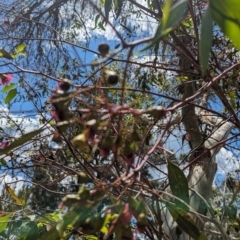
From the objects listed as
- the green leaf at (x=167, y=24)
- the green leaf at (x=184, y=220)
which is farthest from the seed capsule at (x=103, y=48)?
the green leaf at (x=184, y=220)

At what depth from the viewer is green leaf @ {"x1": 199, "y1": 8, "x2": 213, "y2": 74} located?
1.54 feet

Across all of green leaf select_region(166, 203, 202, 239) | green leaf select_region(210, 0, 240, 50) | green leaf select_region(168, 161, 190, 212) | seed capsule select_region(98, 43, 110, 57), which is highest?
seed capsule select_region(98, 43, 110, 57)

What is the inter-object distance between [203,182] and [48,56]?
1.83 meters

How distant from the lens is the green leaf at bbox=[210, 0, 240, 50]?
47cm

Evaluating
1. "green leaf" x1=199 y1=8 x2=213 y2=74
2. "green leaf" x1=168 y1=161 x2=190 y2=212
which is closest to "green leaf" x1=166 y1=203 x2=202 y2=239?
"green leaf" x1=168 y1=161 x2=190 y2=212

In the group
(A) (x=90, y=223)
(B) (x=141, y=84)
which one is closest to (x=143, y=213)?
(A) (x=90, y=223)

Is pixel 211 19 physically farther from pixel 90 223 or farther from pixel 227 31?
pixel 90 223

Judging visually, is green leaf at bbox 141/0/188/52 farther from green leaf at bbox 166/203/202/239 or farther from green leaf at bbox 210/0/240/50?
green leaf at bbox 166/203/202/239

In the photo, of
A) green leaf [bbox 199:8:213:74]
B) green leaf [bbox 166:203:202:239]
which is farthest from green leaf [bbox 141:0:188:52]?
green leaf [bbox 166:203:202:239]

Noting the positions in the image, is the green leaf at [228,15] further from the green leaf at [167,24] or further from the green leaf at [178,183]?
the green leaf at [178,183]

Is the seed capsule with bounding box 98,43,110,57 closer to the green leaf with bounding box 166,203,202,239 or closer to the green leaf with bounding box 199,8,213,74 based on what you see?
the green leaf with bounding box 199,8,213,74

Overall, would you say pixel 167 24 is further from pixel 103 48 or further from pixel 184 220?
pixel 184 220

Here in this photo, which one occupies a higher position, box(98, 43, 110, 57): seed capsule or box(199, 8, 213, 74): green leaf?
box(98, 43, 110, 57): seed capsule

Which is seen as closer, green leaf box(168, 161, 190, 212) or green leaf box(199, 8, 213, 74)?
green leaf box(199, 8, 213, 74)
